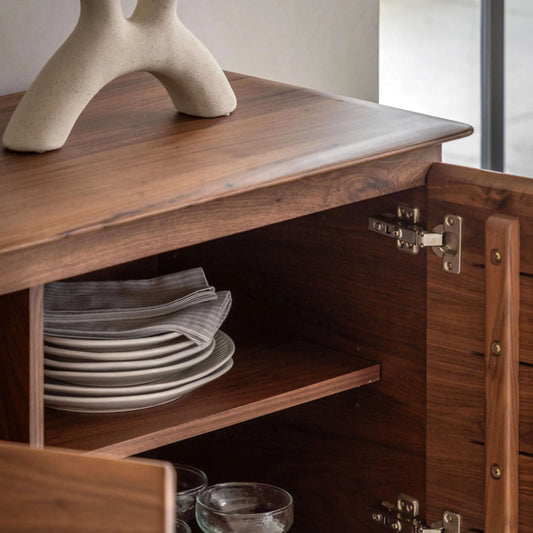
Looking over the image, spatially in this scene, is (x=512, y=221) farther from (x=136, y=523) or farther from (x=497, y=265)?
(x=136, y=523)

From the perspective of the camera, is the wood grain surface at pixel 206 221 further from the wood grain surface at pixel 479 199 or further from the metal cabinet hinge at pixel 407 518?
the metal cabinet hinge at pixel 407 518

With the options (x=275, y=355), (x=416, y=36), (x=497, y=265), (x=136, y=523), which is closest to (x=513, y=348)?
(x=497, y=265)

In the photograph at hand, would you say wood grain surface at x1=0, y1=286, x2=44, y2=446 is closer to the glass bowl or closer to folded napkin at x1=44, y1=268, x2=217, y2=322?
folded napkin at x1=44, y1=268, x2=217, y2=322

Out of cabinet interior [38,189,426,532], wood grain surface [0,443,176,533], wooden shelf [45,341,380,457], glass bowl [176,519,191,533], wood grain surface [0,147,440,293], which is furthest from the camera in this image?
glass bowl [176,519,191,533]

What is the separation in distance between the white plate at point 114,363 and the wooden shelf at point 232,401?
0.13ft

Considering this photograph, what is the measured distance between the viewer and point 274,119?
1097 mm

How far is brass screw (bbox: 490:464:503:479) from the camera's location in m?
1.05

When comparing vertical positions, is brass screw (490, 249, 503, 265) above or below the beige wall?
below

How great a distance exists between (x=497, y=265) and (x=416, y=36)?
421 centimetres

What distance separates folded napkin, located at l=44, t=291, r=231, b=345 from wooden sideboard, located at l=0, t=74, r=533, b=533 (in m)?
0.06

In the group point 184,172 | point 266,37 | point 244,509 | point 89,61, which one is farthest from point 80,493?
point 266,37

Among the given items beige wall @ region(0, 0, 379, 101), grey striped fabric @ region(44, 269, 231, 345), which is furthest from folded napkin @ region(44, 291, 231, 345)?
beige wall @ region(0, 0, 379, 101)

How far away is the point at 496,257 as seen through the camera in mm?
1007

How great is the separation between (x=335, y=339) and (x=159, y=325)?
0.24 m
